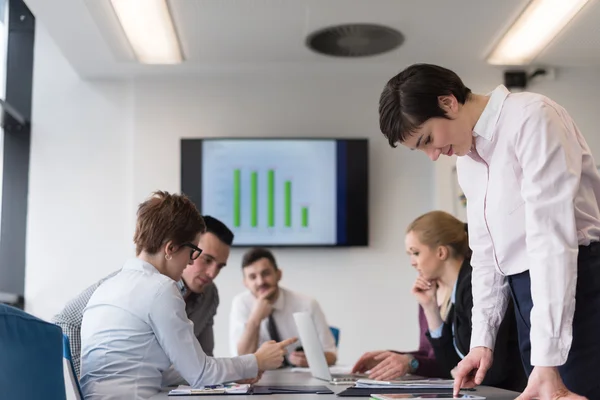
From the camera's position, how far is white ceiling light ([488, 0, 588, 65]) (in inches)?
164

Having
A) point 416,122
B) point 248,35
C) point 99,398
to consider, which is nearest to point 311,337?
point 99,398

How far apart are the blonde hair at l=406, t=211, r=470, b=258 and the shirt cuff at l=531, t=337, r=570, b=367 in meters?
1.53

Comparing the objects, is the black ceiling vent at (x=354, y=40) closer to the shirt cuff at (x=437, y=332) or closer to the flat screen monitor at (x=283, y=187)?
the flat screen monitor at (x=283, y=187)

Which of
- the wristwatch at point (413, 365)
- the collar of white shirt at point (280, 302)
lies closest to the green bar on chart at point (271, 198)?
the collar of white shirt at point (280, 302)

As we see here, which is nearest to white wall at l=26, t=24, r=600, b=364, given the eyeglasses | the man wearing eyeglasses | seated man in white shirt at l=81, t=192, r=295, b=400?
the man wearing eyeglasses

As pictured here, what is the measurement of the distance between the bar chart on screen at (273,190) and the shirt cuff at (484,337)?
3.32 m

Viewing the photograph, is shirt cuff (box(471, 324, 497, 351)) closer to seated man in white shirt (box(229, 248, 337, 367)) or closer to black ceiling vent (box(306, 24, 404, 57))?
seated man in white shirt (box(229, 248, 337, 367))

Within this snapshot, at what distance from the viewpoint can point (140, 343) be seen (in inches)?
87.2

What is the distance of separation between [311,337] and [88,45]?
2.79 meters

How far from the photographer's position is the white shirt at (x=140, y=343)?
2191 millimetres

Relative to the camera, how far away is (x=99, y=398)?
2139 mm

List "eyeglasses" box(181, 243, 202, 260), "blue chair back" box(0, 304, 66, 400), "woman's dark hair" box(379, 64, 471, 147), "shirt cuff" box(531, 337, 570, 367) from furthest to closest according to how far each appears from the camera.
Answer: "eyeglasses" box(181, 243, 202, 260) < "woman's dark hair" box(379, 64, 471, 147) < "blue chair back" box(0, 304, 66, 400) < "shirt cuff" box(531, 337, 570, 367)

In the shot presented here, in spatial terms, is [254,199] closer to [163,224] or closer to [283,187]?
[283,187]

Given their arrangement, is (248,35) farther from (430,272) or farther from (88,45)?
(430,272)
